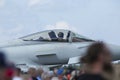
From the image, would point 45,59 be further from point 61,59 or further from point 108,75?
point 108,75

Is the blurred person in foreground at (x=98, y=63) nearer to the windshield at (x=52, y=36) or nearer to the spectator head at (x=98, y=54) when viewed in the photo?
the spectator head at (x=98, y=54)

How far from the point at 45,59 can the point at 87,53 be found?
20.9m

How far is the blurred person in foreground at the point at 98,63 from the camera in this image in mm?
4840

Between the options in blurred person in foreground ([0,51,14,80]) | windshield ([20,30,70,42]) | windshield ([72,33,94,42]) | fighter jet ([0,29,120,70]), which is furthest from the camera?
windshield ([72,33,94,42])

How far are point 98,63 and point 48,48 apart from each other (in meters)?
20.8

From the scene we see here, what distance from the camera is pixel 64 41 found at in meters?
25.6

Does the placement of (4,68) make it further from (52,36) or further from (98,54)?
(52,36)

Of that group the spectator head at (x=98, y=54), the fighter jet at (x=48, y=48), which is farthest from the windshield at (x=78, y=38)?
the spectator head at (x=98, y=54)

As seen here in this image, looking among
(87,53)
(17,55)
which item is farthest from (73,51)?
(87,53)

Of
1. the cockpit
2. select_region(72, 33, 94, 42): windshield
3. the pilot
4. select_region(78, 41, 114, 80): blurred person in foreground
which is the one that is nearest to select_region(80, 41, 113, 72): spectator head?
select_region(78, 41, 114, 80): blurred person in foreground

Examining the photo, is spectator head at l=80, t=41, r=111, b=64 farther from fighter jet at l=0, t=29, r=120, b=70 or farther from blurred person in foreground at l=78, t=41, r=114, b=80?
fighter jet at l=0, t=29, r=120, b=70

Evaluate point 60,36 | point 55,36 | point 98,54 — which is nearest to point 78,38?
Answer: point 60,36

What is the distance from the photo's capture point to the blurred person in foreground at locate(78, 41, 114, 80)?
4840 mm

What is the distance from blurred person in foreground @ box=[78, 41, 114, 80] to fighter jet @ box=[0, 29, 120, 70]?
20.0 meters
